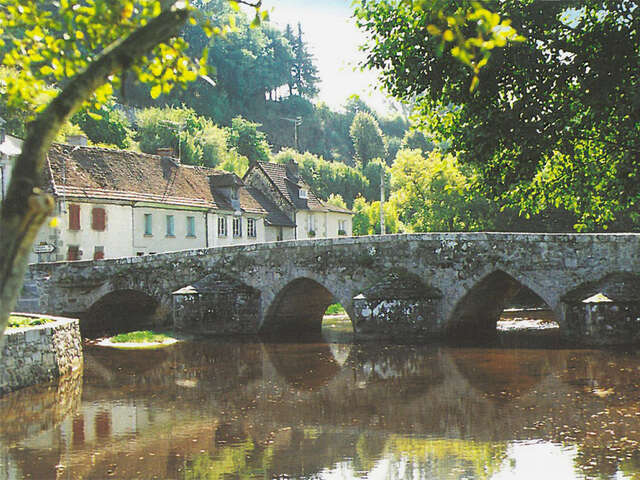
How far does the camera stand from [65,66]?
494cm

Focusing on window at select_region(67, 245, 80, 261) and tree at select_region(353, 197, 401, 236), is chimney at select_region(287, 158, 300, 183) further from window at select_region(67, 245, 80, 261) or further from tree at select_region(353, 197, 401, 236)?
window at select_region(67, 245, 80, 261)

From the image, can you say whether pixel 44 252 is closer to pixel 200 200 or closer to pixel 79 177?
pixel 79 177

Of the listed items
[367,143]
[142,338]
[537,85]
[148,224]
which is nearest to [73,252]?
[148,224]

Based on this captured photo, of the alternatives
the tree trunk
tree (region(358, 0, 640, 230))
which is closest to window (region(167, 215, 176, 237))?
tree (region(358, 0, 640, 230))

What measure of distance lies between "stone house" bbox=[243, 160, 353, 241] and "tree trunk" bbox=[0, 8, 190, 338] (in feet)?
125

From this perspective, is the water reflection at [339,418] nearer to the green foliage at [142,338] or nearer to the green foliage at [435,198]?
the green foliage at [142,338]

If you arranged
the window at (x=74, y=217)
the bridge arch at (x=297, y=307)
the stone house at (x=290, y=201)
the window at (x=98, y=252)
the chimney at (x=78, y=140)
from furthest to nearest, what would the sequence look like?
the stone house at (x=290, y=201), the chimney at (x=78, y=140), the window at (x=98, y=252), the window at (x=74, y=217), the bridge arch at (x=297, y=307)

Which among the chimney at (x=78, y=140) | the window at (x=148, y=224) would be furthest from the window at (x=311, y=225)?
the chimney at (x=78, y=140)

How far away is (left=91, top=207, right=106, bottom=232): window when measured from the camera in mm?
30312

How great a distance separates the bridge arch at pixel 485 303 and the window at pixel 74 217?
621 inches

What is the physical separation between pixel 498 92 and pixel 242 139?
62.5m

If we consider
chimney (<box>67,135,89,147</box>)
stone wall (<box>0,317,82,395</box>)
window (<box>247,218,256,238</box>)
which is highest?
chimney (<box>67,135,89,147</box>)

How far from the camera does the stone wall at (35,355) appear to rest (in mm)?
13398

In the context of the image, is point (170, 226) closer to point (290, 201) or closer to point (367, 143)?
point (290, 201)
